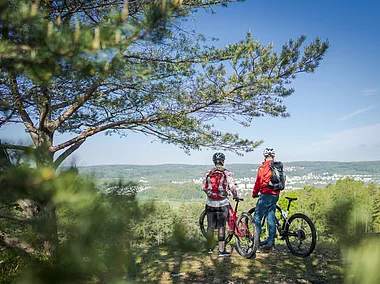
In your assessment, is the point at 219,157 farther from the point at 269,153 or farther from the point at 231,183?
the point at 269,153

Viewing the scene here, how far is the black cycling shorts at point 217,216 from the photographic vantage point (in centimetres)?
586

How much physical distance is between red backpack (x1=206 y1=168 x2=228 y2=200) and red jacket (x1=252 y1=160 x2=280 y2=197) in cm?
53

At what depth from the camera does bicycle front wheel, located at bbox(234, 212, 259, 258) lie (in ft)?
18.5

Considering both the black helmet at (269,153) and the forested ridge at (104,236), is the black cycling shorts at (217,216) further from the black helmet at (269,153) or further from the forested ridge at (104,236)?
the forested ridge at (104,236)

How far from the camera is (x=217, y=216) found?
19.4 ft

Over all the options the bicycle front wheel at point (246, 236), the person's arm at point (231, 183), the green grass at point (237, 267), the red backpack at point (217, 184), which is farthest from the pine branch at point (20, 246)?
the bicycle front wheel at point (246, 236)

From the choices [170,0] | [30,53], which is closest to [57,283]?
[30,53]

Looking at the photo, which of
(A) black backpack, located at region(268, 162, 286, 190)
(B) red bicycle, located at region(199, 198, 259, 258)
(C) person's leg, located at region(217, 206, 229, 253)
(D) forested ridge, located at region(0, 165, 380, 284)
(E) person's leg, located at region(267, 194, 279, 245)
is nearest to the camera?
(D) forested ridge, located at region(0, 165, 380, 284)

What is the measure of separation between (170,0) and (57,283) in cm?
273

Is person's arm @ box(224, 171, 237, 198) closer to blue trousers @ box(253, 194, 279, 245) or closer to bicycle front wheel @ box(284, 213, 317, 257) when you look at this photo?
blue trousers @ box(253, 194, 279, 245)

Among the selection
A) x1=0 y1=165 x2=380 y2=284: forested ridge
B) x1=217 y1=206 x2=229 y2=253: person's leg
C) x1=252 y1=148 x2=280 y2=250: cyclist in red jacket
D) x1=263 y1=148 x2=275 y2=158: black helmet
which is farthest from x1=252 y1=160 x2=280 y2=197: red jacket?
x1=0 y1=165 x2=380 y2=284: forested ridge

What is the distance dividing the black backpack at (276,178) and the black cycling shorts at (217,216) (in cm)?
94

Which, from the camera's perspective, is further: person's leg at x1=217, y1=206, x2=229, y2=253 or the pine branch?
person's leg at x1=217, y1=206, x2=229, y2=253

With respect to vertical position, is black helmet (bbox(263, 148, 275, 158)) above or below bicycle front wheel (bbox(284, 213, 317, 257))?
above
